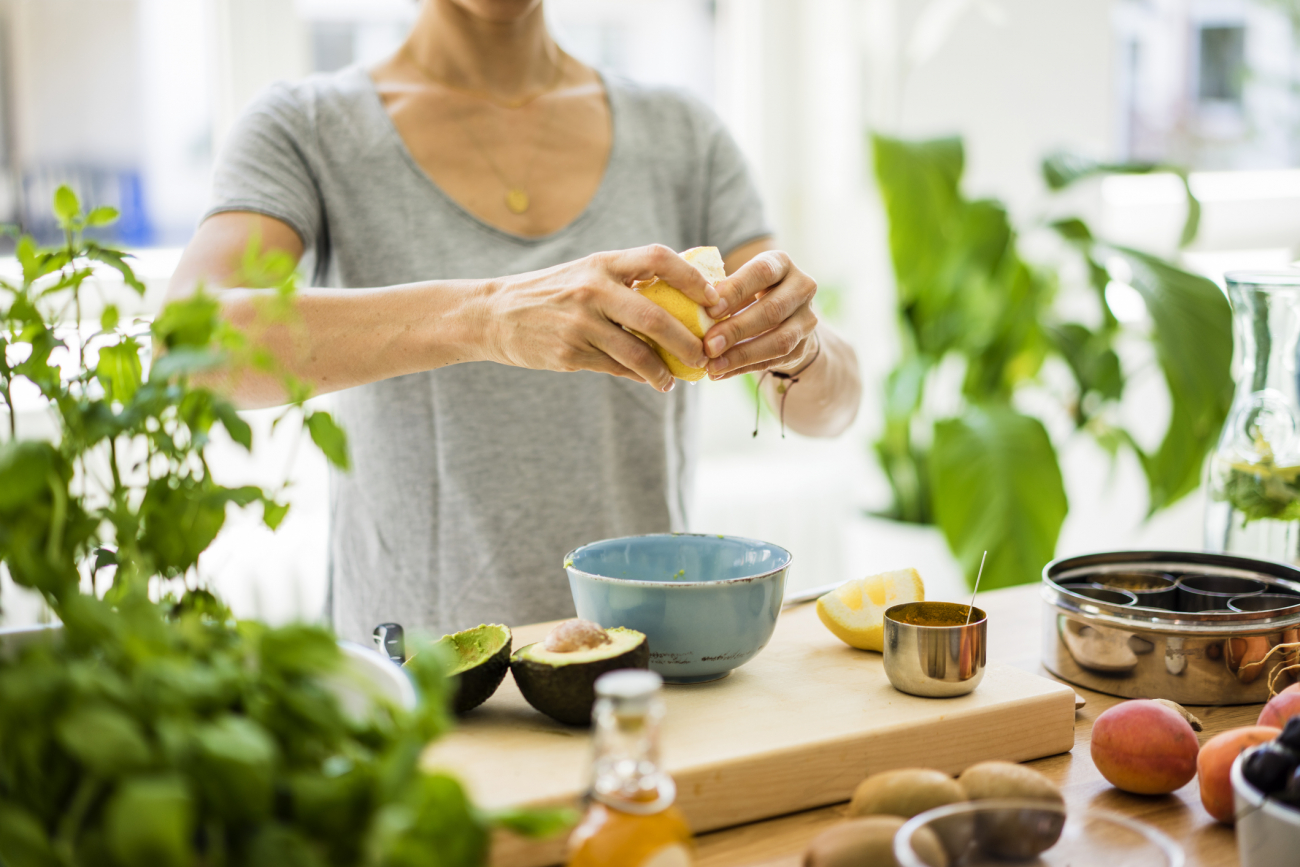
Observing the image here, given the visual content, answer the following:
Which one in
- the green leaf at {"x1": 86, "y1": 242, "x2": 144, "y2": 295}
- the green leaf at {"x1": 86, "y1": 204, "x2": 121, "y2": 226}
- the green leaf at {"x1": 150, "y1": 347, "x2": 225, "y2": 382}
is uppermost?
the green leaf at {"x1": 86, "y1": 204, "x2": 121, "y2": 226}

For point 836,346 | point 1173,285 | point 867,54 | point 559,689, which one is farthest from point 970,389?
point 559,689

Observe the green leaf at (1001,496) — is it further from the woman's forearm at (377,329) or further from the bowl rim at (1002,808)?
the bowl rim at (1002,808)

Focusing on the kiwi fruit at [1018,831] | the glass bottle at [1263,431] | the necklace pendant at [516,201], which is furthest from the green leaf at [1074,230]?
the kiwi fruit at [1018,831]

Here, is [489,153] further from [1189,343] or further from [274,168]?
[1189,343]

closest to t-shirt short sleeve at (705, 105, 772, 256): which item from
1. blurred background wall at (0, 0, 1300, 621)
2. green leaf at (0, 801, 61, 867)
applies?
blurred background wall at (0, 0, 1300, 621)

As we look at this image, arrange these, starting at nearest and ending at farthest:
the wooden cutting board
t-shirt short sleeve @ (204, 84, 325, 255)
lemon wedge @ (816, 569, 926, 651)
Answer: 1. the wooden cutting board
2. lemon wedge @ (816, 569, 926, 651)
3. t-shirt short sleeve @ (204, 84, 325, 255)

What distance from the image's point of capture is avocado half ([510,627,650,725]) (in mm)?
728

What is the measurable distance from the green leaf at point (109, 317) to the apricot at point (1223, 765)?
69 cm

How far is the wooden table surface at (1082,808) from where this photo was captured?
2.20 feet

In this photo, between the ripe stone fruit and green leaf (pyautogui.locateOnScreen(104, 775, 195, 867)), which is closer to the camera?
green leaf (pyautogui.locateOnScreen(104, 775, 195, 867))

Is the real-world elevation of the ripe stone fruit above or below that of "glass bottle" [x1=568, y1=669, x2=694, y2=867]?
below

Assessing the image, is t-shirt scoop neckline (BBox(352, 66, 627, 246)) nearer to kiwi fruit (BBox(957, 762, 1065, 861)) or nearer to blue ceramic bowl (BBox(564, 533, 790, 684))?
blue ceramic bowl (BBox(564, 533, 790, 684))

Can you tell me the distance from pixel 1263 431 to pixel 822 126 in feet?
5.88

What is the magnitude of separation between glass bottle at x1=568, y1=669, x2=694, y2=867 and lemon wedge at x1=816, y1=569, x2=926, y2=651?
40 centimetres
